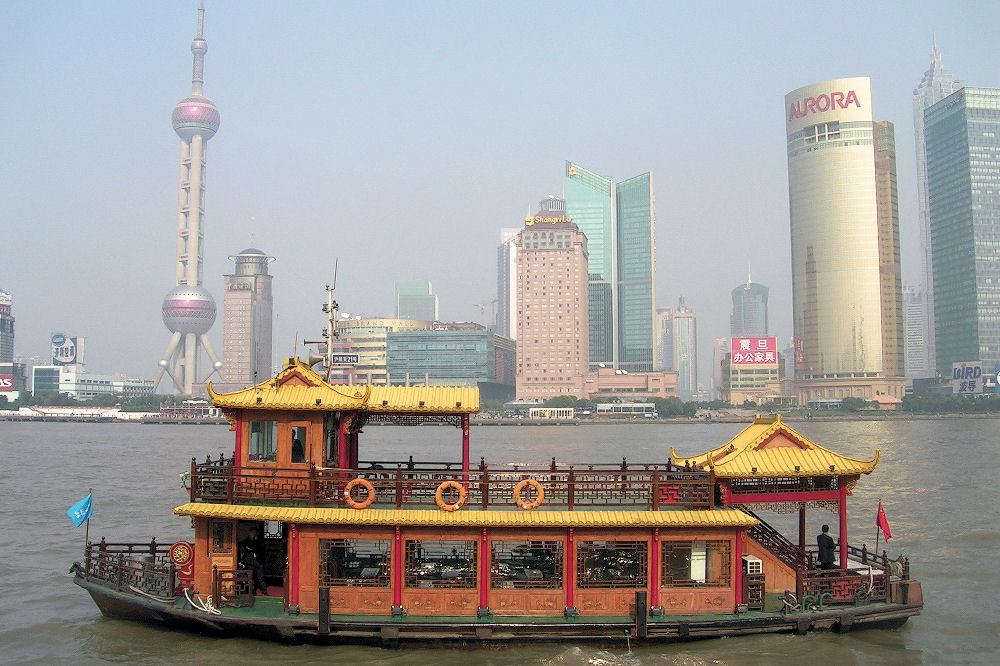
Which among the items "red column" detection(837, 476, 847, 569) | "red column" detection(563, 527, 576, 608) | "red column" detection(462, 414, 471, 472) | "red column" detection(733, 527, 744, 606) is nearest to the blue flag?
"red column" detection(462, 414, 471, 472)

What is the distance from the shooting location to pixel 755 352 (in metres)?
145

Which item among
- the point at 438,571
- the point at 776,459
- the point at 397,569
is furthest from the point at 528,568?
the point at 776,459

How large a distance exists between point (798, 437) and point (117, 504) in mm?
26747

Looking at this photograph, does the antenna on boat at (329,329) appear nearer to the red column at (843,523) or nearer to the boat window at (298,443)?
the boat window at (298,443)

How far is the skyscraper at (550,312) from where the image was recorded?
15300 centimetres

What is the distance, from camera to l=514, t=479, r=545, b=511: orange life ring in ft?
42.6

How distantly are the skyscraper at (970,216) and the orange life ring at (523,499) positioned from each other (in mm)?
154911

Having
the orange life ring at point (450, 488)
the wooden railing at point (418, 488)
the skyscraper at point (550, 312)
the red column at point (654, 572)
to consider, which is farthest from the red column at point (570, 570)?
the skyscraper at point (550, 312)

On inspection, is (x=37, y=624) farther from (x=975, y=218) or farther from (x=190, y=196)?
(x=190, y=196)

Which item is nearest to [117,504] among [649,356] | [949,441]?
[949,441]

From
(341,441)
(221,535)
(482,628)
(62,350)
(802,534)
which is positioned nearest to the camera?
(482,628)

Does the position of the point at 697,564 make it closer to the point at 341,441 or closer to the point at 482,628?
the point at 482,628

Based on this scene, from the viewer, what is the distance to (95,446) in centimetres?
6888

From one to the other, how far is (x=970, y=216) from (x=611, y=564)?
157094mm
